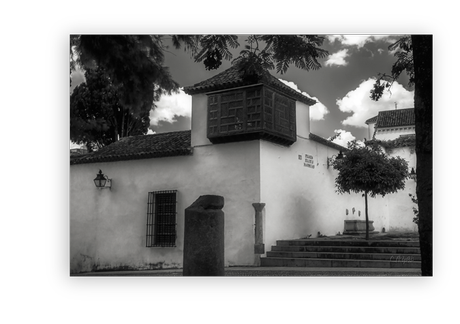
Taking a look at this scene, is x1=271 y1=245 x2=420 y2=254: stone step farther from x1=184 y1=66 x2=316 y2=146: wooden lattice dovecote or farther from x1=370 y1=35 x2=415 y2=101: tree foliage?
x1=370 y1=35 x2=415 y2=101: tree foliage

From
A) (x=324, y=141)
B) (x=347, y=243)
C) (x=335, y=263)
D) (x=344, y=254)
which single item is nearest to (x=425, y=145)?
(x=335, y=263)

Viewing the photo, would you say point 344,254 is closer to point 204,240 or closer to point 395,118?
point 204,240

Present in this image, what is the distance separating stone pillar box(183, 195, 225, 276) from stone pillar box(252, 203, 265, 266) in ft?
20.6

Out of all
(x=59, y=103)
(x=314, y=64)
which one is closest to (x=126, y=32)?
(x=59, y=103)

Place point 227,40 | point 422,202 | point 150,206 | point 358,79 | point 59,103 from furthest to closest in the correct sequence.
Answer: point 150,206 < point 358,79 < point 227,40 < point 59,103 < point 422,202

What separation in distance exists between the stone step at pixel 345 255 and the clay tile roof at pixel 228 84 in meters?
A: 3.99

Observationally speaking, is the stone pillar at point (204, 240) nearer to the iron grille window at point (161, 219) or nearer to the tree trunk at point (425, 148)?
the tree trunk at point (425, 148)

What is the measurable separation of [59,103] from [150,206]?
845 cm

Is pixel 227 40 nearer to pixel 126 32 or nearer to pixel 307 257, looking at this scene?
pixel 126 32

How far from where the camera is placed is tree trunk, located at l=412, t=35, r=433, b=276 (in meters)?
5.21

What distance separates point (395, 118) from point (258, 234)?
36.5ft

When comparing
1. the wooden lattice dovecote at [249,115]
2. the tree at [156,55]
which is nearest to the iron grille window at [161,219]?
the wooden lattice dovecote at [249,115]

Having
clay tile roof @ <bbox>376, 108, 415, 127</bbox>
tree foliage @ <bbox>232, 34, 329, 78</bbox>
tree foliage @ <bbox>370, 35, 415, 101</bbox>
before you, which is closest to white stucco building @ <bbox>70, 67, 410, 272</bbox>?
tree foliage @ <bbox>370, 35, 415, 101</bbox>

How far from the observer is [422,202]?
5.24 metres
